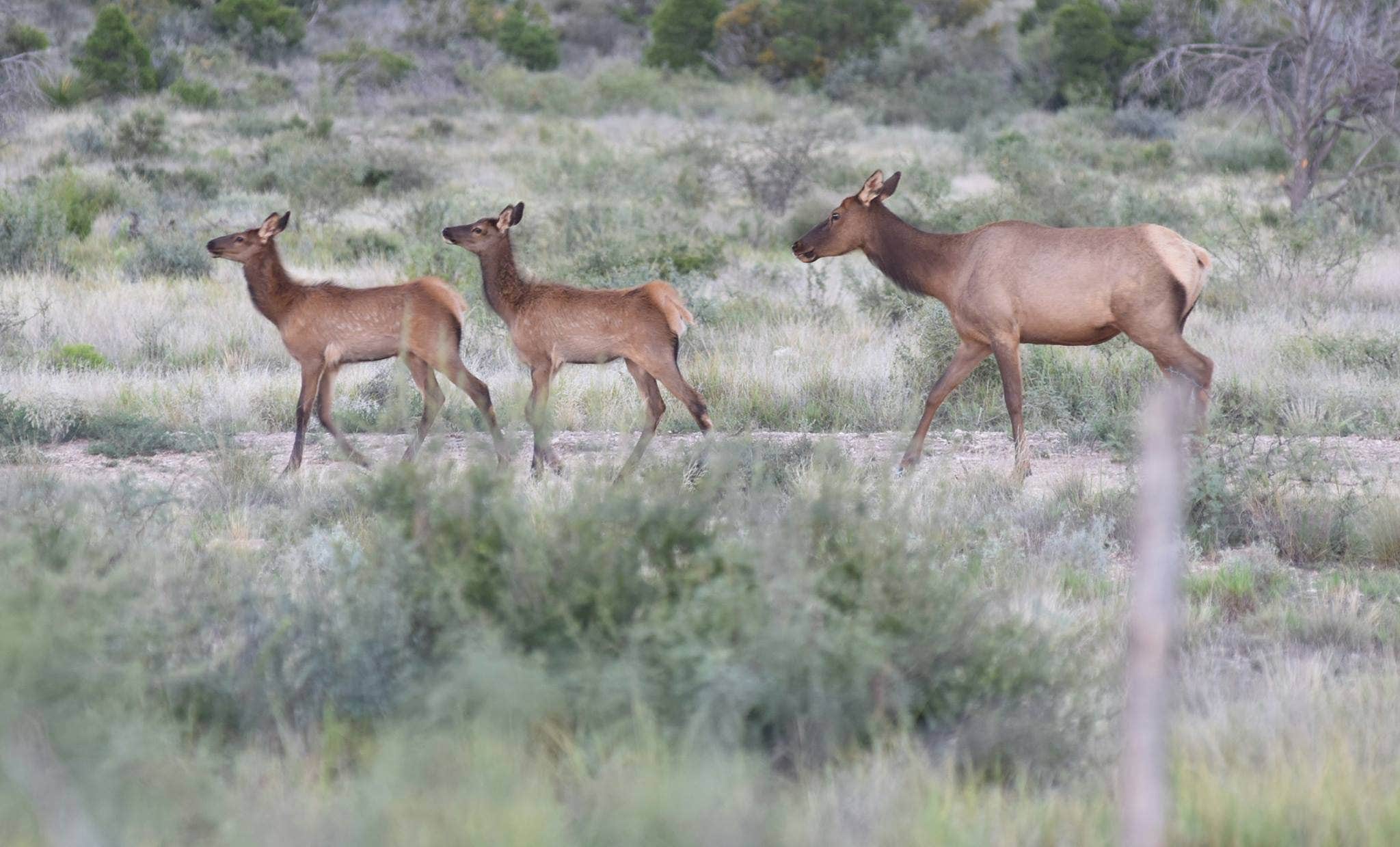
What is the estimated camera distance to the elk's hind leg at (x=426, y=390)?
30.7ft

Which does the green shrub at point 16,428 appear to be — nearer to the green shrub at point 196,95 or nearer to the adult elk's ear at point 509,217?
the adult elk's ear at point 509,217

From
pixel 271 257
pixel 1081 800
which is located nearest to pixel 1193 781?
pixel 1081 800

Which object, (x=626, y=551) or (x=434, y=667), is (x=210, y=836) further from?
(x=626, y=551)

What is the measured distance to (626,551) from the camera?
173 inches

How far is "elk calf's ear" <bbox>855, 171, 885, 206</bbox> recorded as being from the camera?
9930 millimetres

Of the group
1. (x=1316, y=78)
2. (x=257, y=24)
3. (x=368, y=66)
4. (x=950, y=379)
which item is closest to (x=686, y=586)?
(x=950, y=379)

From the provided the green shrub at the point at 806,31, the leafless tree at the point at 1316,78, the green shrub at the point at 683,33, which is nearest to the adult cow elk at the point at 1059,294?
the leafless tree at the point at 1316,78

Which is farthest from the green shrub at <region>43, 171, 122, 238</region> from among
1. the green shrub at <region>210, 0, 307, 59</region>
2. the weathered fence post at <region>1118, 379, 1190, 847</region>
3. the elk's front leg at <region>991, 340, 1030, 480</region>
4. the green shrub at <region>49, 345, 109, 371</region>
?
the green shrub at <region>210, 0, 307, 59</region>

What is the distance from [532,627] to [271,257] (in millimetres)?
5923

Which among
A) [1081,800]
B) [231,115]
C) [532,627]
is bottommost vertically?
[1081,800]

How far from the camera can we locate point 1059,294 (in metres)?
8.98

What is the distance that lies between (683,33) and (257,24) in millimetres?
14700

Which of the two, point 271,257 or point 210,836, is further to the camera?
point 271,257

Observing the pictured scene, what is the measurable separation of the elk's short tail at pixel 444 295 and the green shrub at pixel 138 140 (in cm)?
2007
